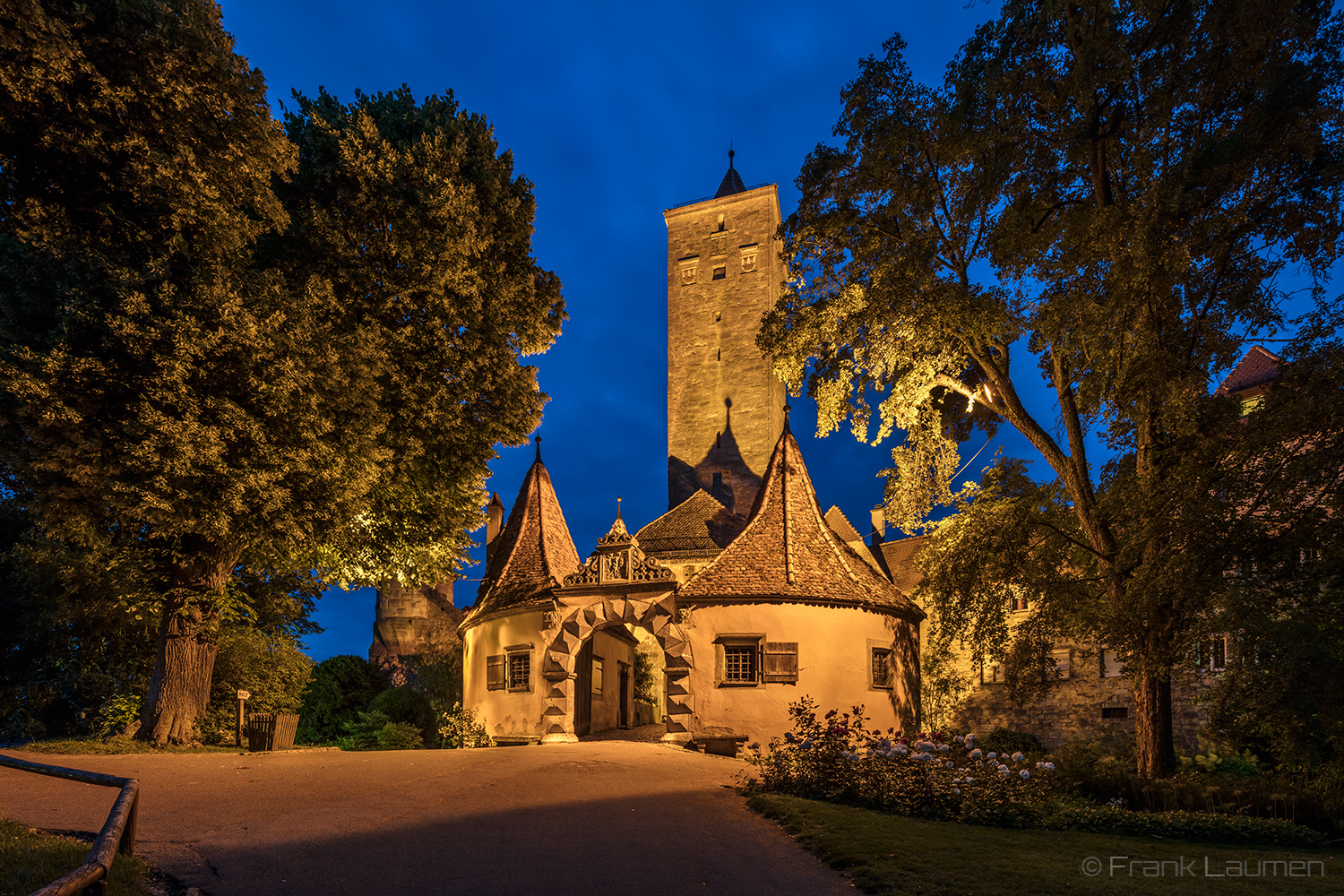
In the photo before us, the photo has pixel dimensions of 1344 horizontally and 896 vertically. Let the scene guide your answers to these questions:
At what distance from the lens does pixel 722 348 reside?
44.7 metres

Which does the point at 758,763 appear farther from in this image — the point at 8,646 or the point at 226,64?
the point at 8,646

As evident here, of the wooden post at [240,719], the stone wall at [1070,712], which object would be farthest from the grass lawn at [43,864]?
the stone wall at [1070,712]

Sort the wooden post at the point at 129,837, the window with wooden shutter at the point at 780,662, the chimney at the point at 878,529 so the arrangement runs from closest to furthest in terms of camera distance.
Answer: the wooden post at the point at 129,837, the window with wooden shutter at the point at 780,662, the chimney at the point at 878,529

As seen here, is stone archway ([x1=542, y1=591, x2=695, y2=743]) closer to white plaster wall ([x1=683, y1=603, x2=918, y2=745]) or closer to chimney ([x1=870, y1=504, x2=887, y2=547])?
white plaster wall ([x1=683, y1=603, x2=918, y2=745])

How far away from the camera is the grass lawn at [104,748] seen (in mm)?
14273

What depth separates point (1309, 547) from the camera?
11.6m

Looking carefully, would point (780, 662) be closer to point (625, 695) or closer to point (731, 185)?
point (625, 695)

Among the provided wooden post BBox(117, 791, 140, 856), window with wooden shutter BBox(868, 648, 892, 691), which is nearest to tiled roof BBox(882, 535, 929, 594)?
window with wooden shutter BBox(868, 648, 892, 691)

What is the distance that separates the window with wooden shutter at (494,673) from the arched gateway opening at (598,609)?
1.85 m

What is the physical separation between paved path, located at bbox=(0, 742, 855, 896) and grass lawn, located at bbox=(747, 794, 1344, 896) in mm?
453

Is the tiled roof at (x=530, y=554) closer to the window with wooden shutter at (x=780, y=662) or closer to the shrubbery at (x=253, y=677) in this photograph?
the shrubbery at (x=253, y=677)

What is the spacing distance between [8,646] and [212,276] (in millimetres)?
14286

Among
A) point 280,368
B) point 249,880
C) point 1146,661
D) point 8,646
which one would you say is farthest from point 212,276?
point 1146,661

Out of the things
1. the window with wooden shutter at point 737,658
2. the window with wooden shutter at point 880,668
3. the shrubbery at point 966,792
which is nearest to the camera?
the shrubbery at point 966,792
